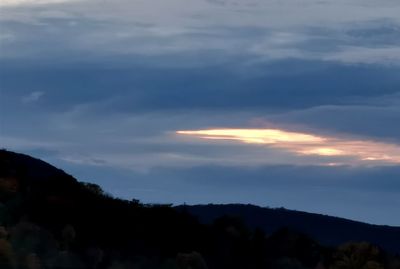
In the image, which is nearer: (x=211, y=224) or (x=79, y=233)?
(x=79, y=233)

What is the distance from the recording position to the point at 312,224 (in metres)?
85.6

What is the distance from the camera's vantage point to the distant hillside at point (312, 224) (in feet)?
259

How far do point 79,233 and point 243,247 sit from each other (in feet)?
27.6

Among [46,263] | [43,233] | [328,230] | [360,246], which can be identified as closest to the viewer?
[46,263]

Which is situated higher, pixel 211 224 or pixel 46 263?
pixel 211 224

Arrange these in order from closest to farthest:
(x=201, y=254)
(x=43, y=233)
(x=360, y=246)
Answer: (x=43, y=233), (x=201, y=254), (x=360, y=246)

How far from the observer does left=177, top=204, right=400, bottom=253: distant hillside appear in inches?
3110

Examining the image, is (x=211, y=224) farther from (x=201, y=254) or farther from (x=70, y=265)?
(x=70, y=265)

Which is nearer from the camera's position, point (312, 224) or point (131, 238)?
point (131, 238)

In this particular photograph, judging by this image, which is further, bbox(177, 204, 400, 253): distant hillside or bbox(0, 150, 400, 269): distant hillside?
bbox(177, 204, 400, 253): distant hillside

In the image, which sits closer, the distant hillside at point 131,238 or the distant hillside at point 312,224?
the distant hillside at point 131,238

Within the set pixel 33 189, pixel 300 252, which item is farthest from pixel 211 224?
pixel 33 189

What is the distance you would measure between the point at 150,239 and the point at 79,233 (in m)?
3.45

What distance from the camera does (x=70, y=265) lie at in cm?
4966
